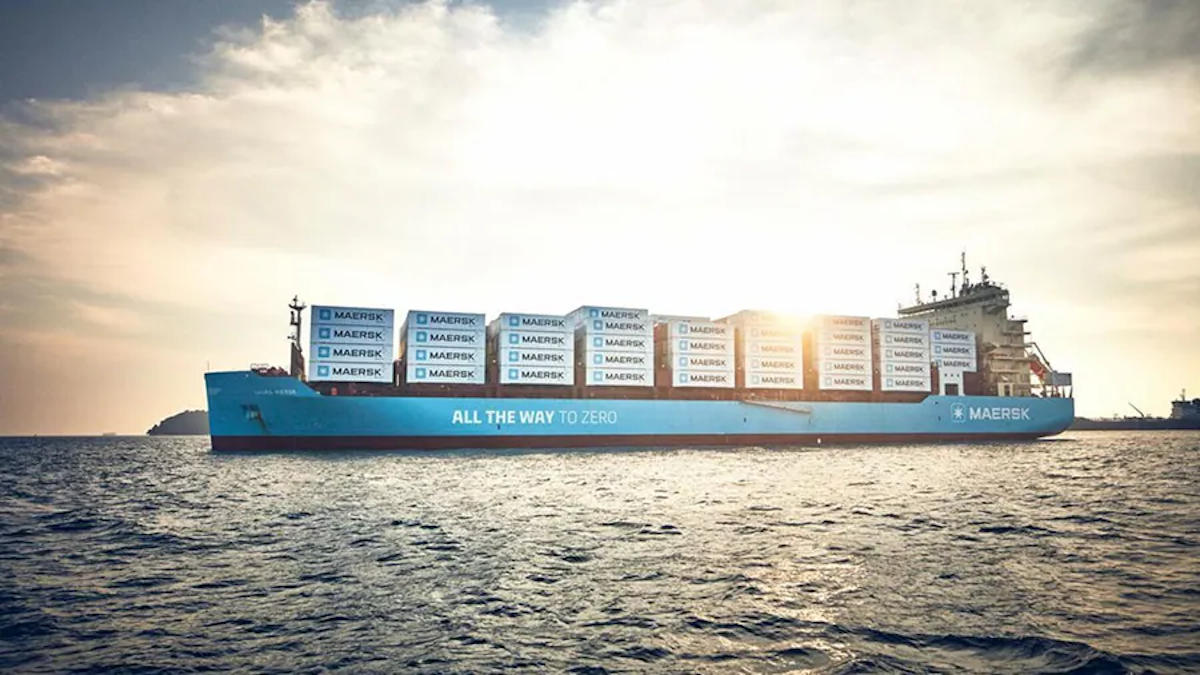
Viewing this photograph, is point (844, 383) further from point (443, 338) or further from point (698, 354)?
point (443, 338)

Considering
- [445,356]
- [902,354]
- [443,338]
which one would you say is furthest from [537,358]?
[902,354]

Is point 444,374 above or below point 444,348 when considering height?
below

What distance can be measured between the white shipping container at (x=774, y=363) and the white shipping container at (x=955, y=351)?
1464 centimetres

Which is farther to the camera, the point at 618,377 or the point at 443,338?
the point at 618,377

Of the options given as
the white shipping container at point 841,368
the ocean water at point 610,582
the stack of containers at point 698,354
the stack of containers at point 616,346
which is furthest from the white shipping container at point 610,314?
the ocean water at point 610,582

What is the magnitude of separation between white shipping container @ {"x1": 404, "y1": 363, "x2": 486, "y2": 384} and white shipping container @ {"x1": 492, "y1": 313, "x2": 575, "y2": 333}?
12.0 ft

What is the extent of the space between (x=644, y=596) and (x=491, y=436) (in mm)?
35254

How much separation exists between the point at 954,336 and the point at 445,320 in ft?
148

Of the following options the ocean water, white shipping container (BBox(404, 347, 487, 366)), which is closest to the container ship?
white shipping container (BBox(404, 347, 487, 366))

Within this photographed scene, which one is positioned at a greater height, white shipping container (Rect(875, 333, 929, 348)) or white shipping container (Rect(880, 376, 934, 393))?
white shipping container (Rect(875, 333, 929, 348))

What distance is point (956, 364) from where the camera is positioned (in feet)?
187

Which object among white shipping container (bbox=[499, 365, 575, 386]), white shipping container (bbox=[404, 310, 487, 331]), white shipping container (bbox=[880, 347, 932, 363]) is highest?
white shipping container (bbox=[404, 310, 487, 331])

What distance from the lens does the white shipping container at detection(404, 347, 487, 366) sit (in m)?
42.8

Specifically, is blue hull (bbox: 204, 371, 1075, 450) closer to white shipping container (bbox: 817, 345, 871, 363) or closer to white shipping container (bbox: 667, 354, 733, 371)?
white shipping container (bbox: 667, 354, 733, 371)
